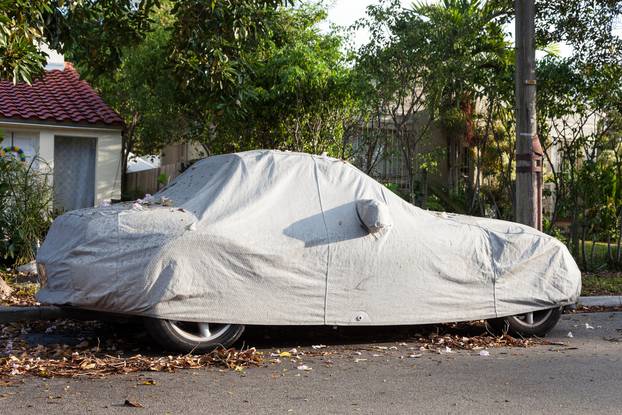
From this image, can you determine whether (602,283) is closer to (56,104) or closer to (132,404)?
(132,404)

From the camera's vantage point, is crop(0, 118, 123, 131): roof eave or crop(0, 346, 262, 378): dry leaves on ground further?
crop(0, 118, 123, 131): roof eave

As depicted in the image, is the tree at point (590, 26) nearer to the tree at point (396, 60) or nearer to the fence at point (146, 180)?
the tree at point (396, 60)

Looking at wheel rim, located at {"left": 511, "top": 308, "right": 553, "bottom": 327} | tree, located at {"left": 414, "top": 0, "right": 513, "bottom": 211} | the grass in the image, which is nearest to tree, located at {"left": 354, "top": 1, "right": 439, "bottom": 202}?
tree, located at {"left": 414, "top": 0, "right": 513, "bottom": 211}

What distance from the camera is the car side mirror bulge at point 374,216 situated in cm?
641

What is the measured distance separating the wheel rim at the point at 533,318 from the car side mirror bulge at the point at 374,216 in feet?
5.54

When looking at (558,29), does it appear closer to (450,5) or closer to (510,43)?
(450,5)

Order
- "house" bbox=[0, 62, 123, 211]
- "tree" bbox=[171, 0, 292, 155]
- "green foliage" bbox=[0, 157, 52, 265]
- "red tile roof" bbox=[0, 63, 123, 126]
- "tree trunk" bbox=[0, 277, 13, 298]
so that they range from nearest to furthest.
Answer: "tree trunk" bbox=[0, 277, 13, 298] → "tree" bbox=[171, 0, 292, 155] → "green foliage" bbox=[0, 157, 52, 265] → "red tile roof" bbox=[0, 63, 123, 126] → "house" bbox=[0, 62, 123, 211]

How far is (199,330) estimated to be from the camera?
606 centimetres

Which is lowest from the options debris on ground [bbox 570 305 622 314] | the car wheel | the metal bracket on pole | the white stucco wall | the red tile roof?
the car wheel

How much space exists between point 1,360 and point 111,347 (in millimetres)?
899

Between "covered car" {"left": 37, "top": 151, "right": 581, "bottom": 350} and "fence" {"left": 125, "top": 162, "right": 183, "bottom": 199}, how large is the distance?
14753mm

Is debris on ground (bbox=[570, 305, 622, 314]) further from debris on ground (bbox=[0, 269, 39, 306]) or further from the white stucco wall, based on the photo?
the white stucco wall

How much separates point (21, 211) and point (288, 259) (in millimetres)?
6275

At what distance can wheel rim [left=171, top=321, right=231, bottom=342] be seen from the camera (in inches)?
236
